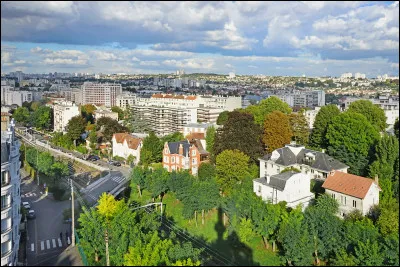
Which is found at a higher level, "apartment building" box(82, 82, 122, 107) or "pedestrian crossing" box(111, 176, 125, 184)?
"apartment building" box(82, 82, 122, 107)

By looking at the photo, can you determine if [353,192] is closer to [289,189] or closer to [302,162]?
[289,189]

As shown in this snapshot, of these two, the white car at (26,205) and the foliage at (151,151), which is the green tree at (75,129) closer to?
the foliage at (151,151)

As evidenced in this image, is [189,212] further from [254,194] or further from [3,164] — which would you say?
[3,164]

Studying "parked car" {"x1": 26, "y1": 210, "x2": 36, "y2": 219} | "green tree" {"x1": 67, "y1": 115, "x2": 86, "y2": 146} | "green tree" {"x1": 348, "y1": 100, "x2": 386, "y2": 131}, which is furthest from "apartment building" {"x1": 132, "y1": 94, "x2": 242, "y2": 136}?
"parked car" {"x1": 26, "y1": 210, "x2": 36, "y2": 219}

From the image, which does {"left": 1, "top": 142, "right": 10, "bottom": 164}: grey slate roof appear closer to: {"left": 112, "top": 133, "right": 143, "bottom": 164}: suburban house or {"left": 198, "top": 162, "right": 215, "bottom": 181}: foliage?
{"left": 198, "top": 162, "right": 215, "bottom": 181}: foliage

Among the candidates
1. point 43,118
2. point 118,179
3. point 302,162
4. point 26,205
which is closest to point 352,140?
point 302,162

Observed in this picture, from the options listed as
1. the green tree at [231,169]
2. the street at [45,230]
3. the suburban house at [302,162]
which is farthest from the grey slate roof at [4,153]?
the suburban house at [302,162]
